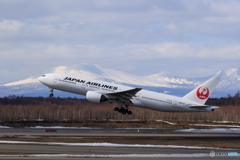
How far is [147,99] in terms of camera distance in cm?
7119

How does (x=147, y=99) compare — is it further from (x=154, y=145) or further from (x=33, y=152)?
(x=33, y=152)

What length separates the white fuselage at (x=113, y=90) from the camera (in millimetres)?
70625

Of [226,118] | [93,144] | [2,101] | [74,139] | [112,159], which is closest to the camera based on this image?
[112,159]

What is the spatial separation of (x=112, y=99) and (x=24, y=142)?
24.6 meters

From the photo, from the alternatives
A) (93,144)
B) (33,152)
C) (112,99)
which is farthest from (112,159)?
(112,99)

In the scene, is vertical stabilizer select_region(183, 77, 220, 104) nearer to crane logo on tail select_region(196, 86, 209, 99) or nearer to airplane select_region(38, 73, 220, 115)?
crane logo on tail select_region(196, 86, 209, 99)

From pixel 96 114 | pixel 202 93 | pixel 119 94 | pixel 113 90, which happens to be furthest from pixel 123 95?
pixel 96 114

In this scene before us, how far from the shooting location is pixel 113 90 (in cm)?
7162

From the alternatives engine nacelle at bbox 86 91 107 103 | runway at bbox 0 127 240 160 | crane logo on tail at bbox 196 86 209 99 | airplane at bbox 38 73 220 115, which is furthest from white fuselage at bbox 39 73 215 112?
runway at bbox 0 127 240 160

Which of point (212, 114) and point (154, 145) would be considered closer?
point (154, 145)

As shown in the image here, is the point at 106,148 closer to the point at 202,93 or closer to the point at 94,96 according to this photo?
the point at 94,96

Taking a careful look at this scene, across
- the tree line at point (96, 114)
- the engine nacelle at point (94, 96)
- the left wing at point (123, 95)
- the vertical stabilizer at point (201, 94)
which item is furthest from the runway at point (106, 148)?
the tree line at point (96, 114)

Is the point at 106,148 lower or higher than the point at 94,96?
lower

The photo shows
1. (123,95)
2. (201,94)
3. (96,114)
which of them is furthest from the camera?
(96,114)
